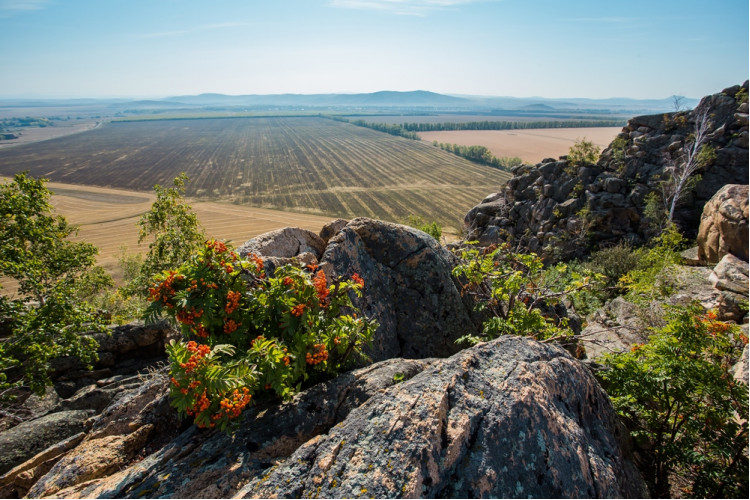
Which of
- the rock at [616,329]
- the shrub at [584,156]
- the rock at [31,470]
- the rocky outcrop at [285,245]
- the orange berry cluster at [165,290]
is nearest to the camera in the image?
the orange berry cluster at [165,290]

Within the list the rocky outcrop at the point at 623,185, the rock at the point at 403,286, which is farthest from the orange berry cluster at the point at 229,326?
the rocky outcrop at the point at 623,185

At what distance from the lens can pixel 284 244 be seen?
36.0 ft

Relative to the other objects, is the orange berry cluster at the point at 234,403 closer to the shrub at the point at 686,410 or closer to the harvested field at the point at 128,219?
the shrub at the point at 686,410

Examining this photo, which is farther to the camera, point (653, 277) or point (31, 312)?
point (653, 277)

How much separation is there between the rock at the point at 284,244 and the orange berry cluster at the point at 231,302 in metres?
4.36

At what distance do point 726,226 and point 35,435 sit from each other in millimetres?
27779

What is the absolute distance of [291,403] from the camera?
568 centimetres

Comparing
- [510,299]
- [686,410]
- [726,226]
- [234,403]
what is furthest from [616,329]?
[234,403]

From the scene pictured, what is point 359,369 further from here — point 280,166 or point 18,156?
point 18,156

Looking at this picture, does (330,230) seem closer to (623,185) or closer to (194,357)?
(194,357)

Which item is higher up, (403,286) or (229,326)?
(229,326)

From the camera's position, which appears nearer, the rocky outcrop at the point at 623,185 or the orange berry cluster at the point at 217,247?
the orange berry cluster at the point at 217,247

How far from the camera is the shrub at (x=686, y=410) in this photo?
5.60 m

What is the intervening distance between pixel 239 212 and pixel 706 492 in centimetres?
8368
